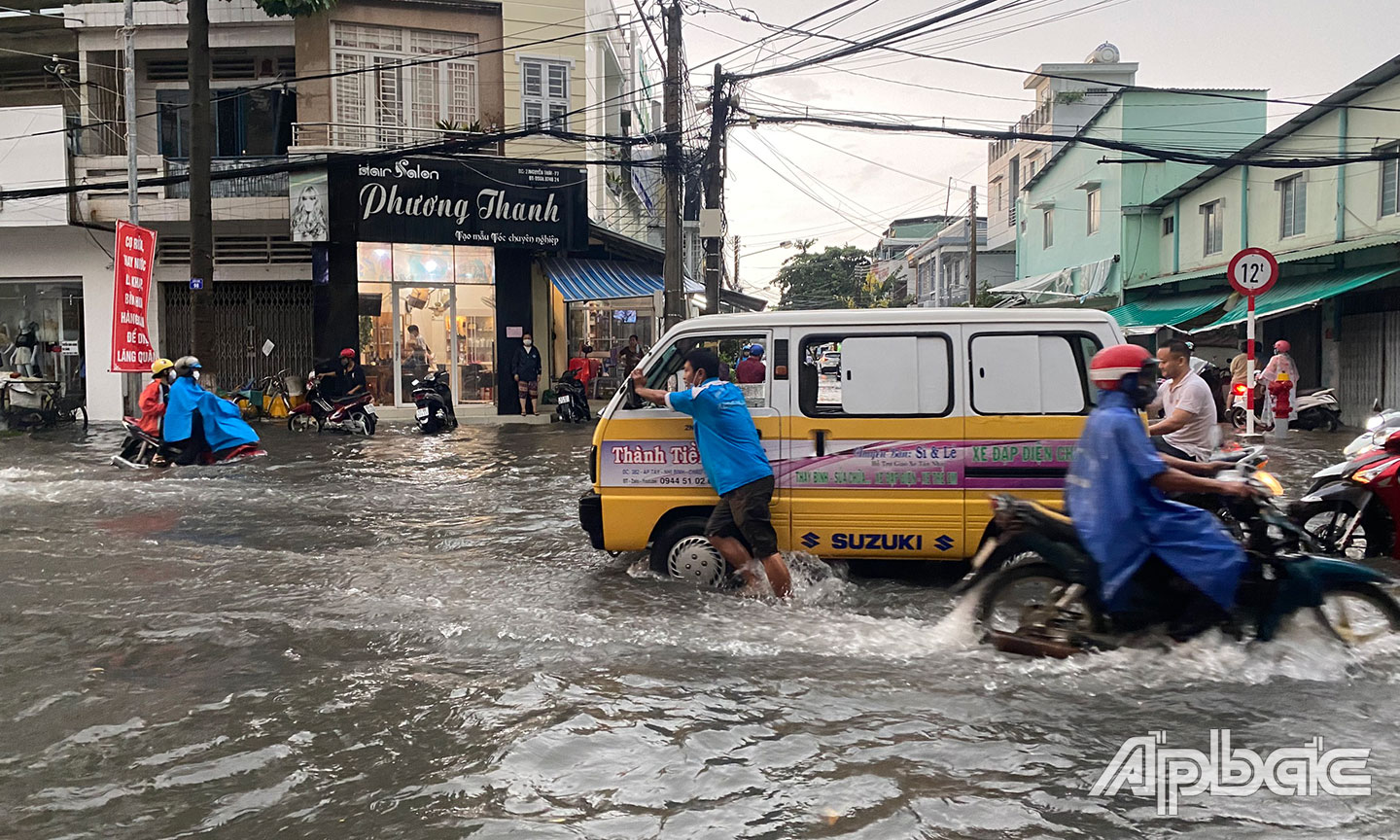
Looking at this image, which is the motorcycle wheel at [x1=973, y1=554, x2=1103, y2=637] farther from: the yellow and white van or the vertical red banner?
the vertical red banner

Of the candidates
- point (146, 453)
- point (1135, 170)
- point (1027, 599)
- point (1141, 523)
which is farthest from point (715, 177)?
point (1135, 170)

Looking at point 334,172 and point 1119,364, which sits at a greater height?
point 334,172

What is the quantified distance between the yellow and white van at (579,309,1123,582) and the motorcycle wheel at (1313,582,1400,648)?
185 centimetres

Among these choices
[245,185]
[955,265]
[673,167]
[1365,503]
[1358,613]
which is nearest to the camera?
[1358,613]

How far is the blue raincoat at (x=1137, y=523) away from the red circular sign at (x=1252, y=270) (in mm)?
8876

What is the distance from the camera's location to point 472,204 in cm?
2252

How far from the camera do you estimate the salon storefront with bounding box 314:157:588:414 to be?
72.7ft

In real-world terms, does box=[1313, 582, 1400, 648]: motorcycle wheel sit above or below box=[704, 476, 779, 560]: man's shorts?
below

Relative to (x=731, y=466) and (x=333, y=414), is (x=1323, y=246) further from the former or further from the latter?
(x=333, y=414)

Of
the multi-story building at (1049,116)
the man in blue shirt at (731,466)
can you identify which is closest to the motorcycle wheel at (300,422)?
the man in blue shirt at (731,466)

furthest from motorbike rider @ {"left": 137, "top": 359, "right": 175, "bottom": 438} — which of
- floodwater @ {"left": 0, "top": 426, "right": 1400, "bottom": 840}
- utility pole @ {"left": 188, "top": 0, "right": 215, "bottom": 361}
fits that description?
floodwater @ {"left": 0, "top": 426, "right": 1400, "bottom": 840}

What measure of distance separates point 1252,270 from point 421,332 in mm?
16539

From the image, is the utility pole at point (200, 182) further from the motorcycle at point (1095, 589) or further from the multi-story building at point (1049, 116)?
the multi-story building at point (1049, 116)

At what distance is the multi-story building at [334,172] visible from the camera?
22.2 m
